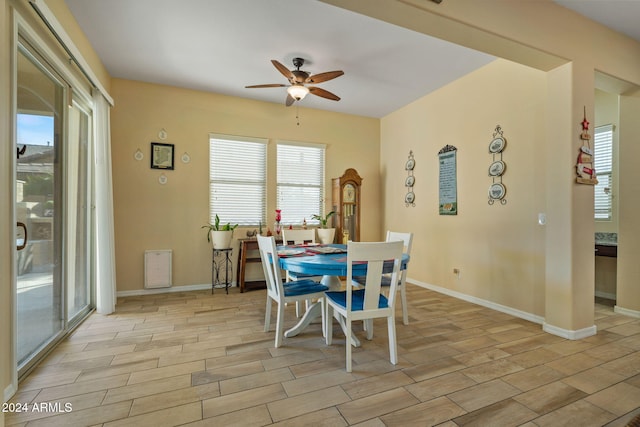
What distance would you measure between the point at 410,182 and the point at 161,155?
3817mm

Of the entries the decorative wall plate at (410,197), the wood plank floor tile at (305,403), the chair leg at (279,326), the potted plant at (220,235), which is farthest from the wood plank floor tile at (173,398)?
the decorative wall plate at (410,197)

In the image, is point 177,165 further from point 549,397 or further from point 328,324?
point 549,397

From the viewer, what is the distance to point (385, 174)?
5.54m

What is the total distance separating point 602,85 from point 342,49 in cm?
278

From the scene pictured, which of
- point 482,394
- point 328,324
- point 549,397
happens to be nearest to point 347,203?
point 328,324

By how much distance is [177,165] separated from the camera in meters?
4.32

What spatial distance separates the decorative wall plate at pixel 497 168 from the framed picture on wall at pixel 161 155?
4273 millimetres

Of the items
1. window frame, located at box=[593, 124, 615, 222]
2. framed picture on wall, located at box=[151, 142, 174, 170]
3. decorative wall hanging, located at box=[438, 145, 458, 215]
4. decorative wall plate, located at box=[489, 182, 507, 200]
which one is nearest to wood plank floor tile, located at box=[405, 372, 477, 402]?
decorative wall plate, located at box=[489, 182, 507, 200]

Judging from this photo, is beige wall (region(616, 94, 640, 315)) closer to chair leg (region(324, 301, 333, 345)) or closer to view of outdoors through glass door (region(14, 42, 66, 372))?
chair leg (region(324, 301, 333, 345))

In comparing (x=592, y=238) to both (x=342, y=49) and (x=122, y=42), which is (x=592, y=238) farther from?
(x=122, y=42)

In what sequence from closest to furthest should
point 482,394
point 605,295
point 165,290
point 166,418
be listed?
point 166,418, point 482,394, point 605,295, point 165,290

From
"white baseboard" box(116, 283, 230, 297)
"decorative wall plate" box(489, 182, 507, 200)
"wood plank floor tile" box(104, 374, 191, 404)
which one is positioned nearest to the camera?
"wood plank floor tile" box(104, 374, 191, 404)

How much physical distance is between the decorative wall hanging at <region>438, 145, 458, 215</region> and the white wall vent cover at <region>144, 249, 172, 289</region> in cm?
399

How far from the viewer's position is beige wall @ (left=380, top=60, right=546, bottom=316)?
3168 mm
